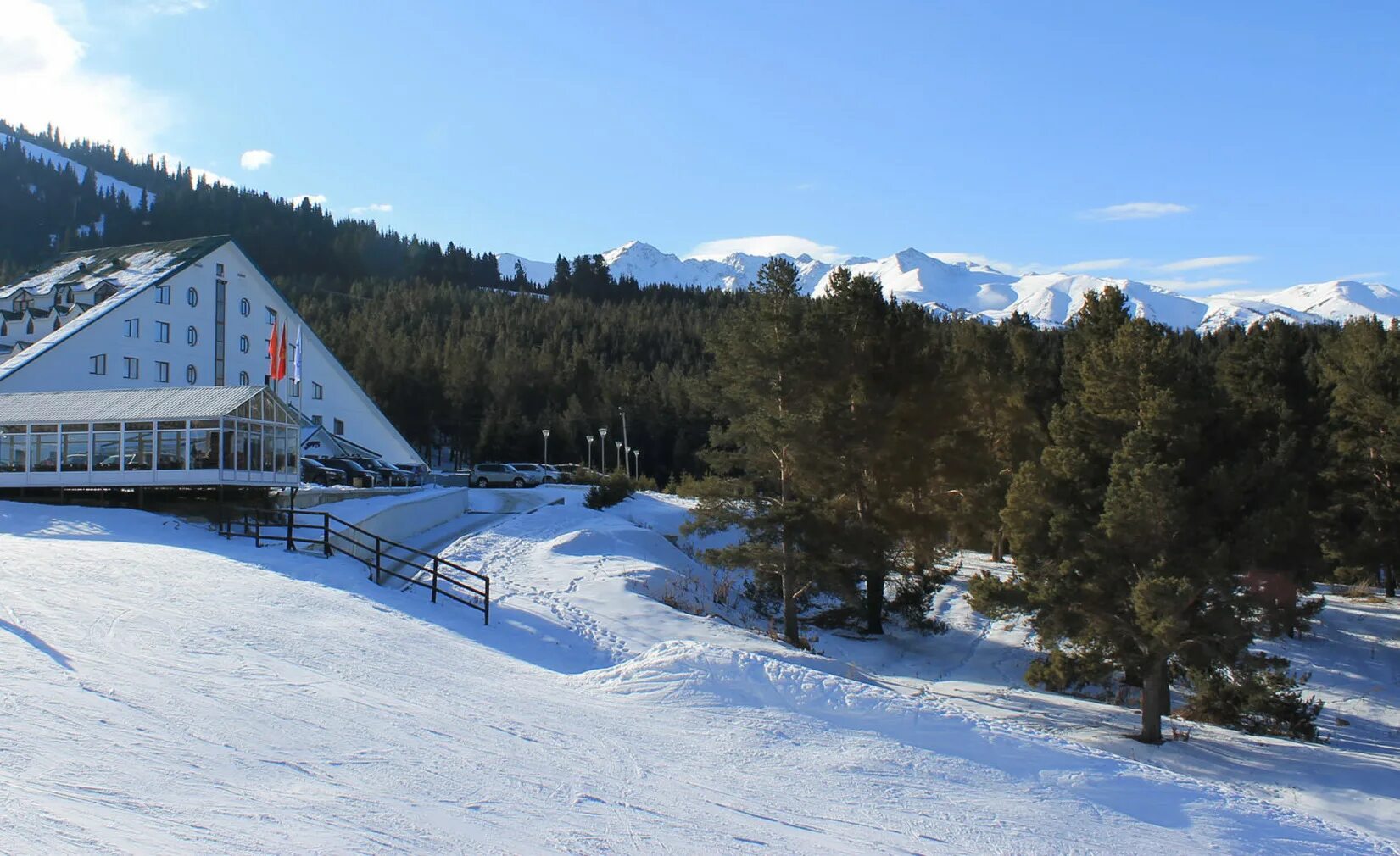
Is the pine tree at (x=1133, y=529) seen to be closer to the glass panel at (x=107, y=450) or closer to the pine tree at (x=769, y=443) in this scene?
the pine tree at (x=769, y=443)

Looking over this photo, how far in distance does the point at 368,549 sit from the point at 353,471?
2397cm

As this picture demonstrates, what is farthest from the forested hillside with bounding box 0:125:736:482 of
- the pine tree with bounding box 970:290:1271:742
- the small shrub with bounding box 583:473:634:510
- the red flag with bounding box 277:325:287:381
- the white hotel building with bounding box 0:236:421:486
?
the pine tree with bounding box 970:290:1271:742

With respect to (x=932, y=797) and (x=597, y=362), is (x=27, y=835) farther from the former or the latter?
(x=597, y=362)

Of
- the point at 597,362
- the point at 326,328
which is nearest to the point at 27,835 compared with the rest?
the point at 597,362

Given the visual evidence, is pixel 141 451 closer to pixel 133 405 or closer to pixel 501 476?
pixel 133 405

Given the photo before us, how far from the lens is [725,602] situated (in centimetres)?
3019

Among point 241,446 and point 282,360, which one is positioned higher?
point 282,360

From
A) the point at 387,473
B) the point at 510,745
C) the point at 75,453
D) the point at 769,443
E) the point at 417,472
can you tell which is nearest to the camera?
the point at 510,745

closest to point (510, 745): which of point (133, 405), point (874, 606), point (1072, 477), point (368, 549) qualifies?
point (368, 549)

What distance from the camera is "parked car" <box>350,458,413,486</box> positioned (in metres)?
47.0

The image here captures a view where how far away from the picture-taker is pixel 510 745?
39.6 feet

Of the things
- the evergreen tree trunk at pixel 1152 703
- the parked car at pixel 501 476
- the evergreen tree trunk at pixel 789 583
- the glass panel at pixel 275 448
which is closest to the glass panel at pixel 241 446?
the glass panel at pixel 275 448

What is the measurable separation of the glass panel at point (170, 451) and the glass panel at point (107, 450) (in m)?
1.19

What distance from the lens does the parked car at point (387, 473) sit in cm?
4700
